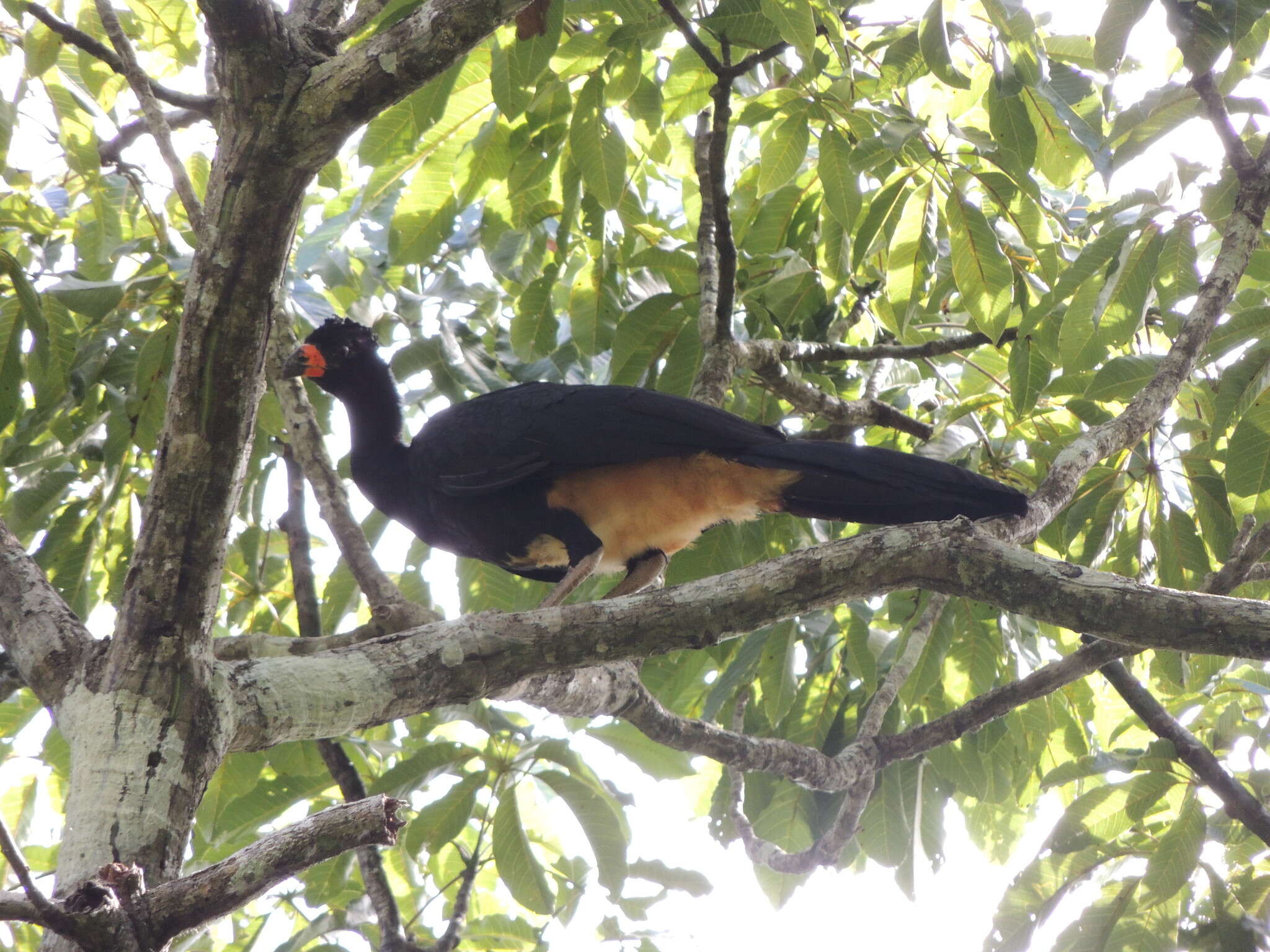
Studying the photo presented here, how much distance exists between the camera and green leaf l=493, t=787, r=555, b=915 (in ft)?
11.4

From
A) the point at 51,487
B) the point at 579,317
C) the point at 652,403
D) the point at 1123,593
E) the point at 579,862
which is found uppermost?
the point at 579,317

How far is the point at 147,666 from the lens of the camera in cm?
190

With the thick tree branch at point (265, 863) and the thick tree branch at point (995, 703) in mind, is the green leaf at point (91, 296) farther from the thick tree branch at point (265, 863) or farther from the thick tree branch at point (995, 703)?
the thick tree branch at point (995, 703)

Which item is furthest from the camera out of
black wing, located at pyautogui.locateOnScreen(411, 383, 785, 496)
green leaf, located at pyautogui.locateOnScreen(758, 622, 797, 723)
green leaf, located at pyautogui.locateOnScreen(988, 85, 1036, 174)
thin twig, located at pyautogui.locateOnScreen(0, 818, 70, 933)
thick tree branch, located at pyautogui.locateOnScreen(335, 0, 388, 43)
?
green leaf, located at pyautogui.locateOnScreen(758, 622, 797, 723)

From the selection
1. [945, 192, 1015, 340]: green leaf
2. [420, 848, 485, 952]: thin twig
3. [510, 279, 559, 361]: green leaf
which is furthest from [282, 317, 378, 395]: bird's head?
[945, 192, 1015, 340]: green leaf

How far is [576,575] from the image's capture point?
3.53 m

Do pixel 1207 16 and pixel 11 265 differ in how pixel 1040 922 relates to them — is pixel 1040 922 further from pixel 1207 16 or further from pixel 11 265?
pixel 11 265

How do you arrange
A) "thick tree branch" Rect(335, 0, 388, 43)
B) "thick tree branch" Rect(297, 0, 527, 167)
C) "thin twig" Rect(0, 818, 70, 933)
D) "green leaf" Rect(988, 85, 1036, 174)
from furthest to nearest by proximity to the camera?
"green leaf" Rect(988, 85, 1036, 174) < "thick tree branch" Rect(335, 0, 388, 43) < "thick tree branch" Rect(297, 0, 527, 167) < "thin twig" Rect(0, 818, 70, 933)

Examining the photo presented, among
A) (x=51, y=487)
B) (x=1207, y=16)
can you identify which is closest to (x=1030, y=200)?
(x=1207, y=16)

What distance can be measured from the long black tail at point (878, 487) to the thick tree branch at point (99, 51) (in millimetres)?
1944

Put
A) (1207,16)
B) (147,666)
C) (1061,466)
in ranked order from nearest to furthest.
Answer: (147,666), (1207,16), (1061,466)

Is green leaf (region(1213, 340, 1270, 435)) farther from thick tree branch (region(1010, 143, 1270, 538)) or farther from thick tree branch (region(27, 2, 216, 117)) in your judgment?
thick tree branch (region(27, 2, 216, 117))

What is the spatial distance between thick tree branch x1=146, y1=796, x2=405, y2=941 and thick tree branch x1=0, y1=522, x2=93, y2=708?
23.4 inches

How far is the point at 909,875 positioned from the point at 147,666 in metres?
2.94
